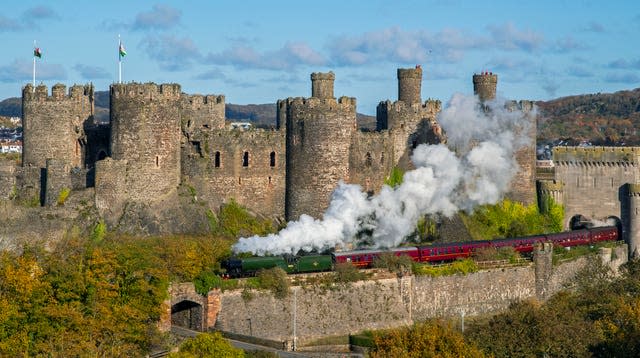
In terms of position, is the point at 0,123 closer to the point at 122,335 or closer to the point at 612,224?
the point at 612,224

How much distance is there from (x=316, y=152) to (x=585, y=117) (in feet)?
394

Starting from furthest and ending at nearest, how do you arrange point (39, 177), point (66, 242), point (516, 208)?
point (516, 208) → point (39, 177) → point (66, 242)

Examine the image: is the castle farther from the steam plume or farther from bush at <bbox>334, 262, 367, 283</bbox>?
bush at <bbox>334, 262, 367, 283</bbox>

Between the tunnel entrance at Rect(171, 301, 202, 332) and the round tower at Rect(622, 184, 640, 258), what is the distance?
2425 cm

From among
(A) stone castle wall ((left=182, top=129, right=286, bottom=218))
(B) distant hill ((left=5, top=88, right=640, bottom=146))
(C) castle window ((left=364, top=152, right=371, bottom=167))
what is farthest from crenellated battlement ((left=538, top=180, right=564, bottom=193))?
(B) distant hill ((left=5, top=88, right=640, bottom=146))

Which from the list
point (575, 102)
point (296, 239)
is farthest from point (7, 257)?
point (575, 102)

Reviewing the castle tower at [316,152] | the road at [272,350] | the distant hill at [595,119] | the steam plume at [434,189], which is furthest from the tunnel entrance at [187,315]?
the distant hill at [595,119]

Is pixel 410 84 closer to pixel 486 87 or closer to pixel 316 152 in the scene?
pixel 486 87

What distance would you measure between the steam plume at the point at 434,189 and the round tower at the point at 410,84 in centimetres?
161

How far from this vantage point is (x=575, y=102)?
646ft

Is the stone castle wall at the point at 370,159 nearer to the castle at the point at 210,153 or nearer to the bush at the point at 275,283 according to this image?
the castle at the point at 210,153

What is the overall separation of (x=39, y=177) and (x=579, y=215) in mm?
26794

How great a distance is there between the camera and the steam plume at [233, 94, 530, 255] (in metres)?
58.9

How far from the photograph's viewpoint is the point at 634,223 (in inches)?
2672
